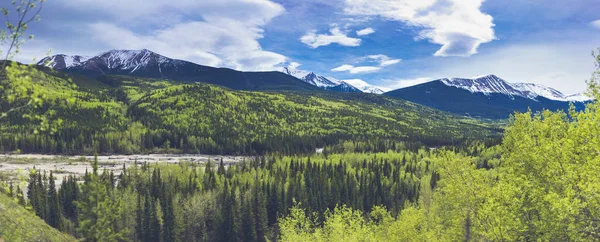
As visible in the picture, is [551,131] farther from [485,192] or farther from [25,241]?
[25,241]

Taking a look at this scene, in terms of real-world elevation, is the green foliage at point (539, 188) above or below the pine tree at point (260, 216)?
above

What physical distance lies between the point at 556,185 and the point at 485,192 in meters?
5.93

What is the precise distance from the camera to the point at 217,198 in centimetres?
13625

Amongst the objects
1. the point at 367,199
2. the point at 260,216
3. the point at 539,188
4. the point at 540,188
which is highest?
the point at 540,188

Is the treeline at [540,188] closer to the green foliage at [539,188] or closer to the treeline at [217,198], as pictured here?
the green foliage at [539,188]

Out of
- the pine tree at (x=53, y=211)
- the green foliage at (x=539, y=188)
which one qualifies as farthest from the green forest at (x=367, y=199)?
the pine tree at (x=53, y=211)

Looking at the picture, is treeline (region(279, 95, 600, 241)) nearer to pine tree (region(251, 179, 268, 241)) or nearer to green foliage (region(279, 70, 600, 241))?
green foliage (region(279, 70, 600, 241))

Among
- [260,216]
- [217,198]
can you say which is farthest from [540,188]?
[217,198]

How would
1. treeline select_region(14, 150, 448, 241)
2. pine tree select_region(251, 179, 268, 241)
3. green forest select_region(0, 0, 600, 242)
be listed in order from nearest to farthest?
→ 1. green forest select_region(0, 0, 600, 242)
2. treeline select_region(14, 150, 448, 241)
3. pine tree select_region(251, 179, 268, 241)

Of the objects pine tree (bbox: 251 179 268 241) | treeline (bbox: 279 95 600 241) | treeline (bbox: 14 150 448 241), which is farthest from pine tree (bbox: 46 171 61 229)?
treeline (bbox: 279 95 600 241)

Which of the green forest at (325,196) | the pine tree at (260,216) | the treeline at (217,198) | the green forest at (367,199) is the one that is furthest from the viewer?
the pine tree at (260,216)

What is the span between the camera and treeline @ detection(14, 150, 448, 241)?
388 feet

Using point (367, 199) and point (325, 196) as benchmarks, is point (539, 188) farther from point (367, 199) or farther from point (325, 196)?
point (367, 199)

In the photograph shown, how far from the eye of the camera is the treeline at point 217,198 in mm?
118250
